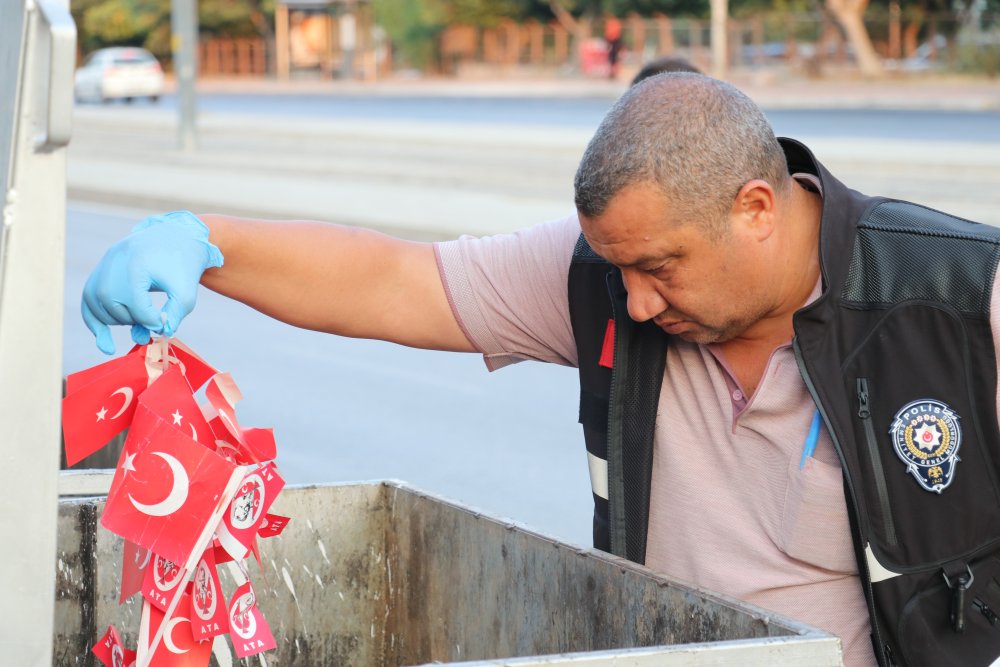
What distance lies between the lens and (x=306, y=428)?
7180 mm

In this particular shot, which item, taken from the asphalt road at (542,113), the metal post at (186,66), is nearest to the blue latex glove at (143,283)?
the asphalt road at (542,113)

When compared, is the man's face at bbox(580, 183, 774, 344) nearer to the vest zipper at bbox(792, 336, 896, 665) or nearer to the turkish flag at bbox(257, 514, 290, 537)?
the vest zipper at bbox(792, 336, 896, 665)

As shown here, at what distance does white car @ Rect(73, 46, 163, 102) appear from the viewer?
39.0 m

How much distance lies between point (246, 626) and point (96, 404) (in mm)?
390

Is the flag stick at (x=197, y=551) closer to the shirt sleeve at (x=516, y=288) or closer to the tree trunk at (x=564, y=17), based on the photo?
the shirt sleeve at (x=516, y=288)

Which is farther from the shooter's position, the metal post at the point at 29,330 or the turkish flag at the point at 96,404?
the turkish flag at the point at 96,404

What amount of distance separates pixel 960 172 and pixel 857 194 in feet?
44.0

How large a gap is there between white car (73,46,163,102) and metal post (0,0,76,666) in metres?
39.0

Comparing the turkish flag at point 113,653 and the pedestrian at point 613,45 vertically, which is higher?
the pedestrian at point 613,45

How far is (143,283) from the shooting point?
219cm

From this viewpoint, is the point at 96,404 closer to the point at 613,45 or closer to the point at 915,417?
the point at 915,417

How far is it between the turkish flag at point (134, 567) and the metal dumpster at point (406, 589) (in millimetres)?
385

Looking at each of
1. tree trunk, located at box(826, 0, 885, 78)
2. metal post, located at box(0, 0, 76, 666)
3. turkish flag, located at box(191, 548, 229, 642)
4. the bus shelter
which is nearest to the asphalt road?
tree trunk, located at box(826, 0, 885, 78)

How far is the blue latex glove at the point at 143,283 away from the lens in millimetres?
2182
